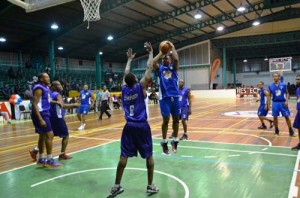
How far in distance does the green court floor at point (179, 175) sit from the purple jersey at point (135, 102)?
1.24 m

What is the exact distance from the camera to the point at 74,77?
32688 millimetres

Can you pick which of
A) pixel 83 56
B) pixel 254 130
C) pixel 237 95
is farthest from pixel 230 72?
pixel 254 130

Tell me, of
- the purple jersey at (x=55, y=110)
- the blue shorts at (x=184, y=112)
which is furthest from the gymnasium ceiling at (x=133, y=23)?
the purple jersey at (x=55, y=110)

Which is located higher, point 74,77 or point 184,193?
point 74,77

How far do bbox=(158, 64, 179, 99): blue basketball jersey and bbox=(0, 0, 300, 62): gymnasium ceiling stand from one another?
16.9m

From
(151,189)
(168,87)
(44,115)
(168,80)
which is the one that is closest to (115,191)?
Answer: (151,189)

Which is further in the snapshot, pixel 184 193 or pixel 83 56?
pixel 83 56

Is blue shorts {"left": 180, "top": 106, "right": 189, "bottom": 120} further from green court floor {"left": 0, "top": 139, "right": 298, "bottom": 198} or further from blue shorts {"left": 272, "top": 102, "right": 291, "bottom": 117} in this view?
blue shorts {"left": 272, "top": 102, "right": 291, "bottom": 117}

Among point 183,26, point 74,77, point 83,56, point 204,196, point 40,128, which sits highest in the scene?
point 183,26

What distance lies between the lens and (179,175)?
5355 mm

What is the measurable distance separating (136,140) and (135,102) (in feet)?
1.90

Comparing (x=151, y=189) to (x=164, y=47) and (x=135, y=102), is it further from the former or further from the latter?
(x=164, y=47)

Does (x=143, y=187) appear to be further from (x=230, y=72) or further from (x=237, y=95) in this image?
(x=230, y=72)

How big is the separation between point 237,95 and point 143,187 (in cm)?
3344
